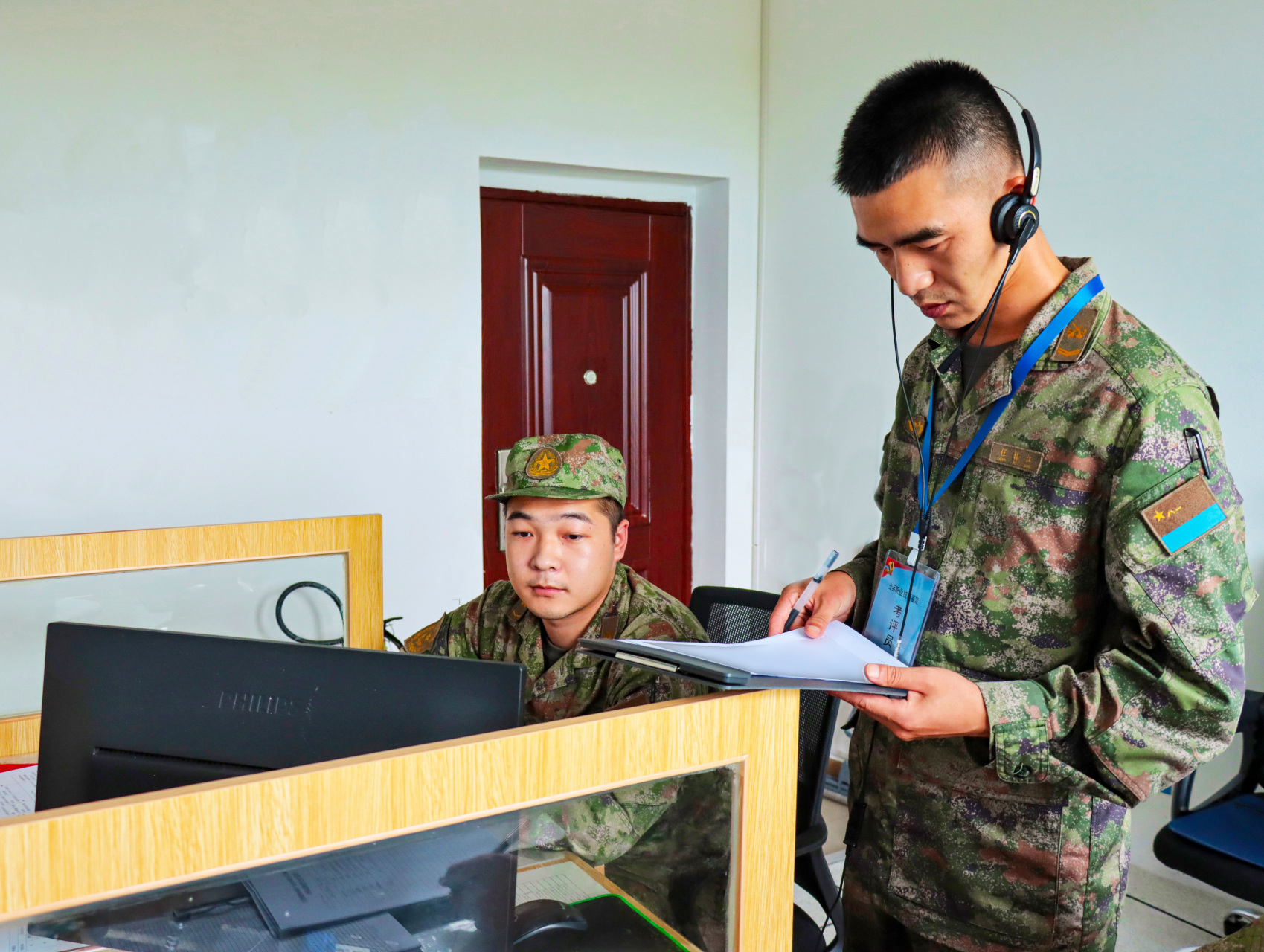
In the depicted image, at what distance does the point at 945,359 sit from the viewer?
3.81ft

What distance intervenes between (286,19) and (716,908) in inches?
104

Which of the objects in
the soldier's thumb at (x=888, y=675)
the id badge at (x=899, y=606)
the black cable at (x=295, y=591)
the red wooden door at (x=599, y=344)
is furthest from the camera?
the red wooden door at (x=599, y=344)

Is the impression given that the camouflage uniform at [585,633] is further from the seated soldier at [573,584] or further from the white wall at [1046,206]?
the white wall at [1046,206]

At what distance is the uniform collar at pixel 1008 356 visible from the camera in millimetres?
1030

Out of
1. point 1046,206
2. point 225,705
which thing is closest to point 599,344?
point 1046,206

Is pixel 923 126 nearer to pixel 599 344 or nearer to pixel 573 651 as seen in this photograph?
pixel 573 651

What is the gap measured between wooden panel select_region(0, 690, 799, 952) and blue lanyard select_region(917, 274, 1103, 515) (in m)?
0.44

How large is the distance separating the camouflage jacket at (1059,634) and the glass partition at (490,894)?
0.35 m

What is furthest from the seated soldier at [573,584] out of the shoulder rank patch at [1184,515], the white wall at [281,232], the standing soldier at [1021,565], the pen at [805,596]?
the white wall at [281,232]

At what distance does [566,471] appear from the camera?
1.44 meters

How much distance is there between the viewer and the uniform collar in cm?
103

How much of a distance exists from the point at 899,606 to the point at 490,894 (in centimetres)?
63

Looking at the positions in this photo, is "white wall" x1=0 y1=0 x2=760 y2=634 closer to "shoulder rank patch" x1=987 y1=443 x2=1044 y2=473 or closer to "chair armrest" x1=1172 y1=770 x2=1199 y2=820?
"chair armrest" x1=1172 y1=770 x2=1199 y2=820

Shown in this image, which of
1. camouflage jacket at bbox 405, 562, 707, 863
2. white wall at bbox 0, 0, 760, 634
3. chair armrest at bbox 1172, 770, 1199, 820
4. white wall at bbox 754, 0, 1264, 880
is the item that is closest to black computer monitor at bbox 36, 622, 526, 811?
camouflage jacket at bbox 405, 562, 707, 863
